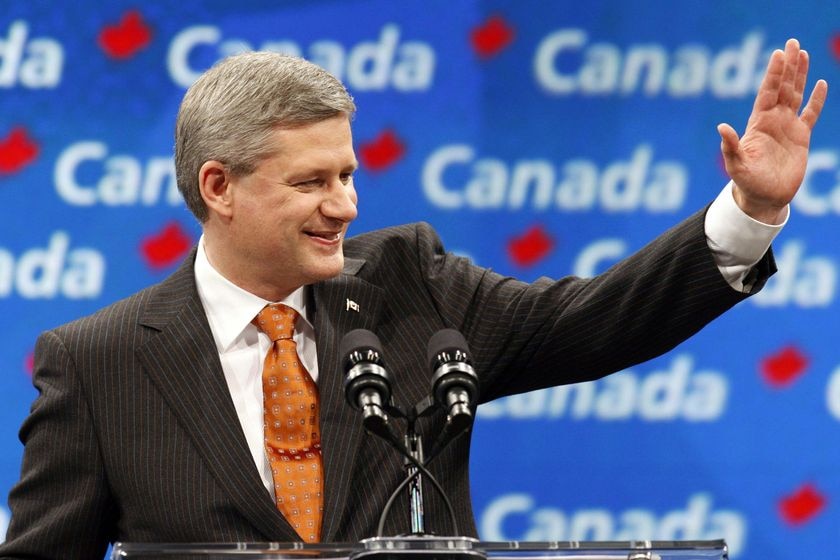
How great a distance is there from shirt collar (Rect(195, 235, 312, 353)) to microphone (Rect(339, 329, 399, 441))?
65 centimetres

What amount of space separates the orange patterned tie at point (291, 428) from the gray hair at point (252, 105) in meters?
0.30

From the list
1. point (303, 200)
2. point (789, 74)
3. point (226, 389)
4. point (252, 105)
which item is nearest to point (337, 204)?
point (303, 200)

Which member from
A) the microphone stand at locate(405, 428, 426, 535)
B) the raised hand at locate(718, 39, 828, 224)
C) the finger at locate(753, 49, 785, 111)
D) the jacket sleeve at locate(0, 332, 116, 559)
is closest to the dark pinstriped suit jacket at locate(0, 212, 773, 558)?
the jacket sleeve at locate(0, 332, 116, 559)

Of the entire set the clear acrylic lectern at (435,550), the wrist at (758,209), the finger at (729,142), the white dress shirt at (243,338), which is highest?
the finger at (729,142)

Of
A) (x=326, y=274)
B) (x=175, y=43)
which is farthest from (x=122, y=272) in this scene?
(x=326, y=274)

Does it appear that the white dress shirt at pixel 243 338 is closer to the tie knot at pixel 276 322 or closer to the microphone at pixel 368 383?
the tie knot at pixel 276 322

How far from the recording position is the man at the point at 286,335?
7.28 feet

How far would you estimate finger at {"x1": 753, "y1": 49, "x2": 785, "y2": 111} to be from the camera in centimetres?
213

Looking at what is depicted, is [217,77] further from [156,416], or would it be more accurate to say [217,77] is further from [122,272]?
[122,272]

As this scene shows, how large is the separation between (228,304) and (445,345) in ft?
2.51

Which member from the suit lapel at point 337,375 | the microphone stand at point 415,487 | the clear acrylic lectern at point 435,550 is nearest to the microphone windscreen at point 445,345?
the microphone stand at point 415,487

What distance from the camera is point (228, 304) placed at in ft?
8.02

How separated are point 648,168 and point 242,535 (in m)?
1.77

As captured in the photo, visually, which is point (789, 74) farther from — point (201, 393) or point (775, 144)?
point (201, 393)
